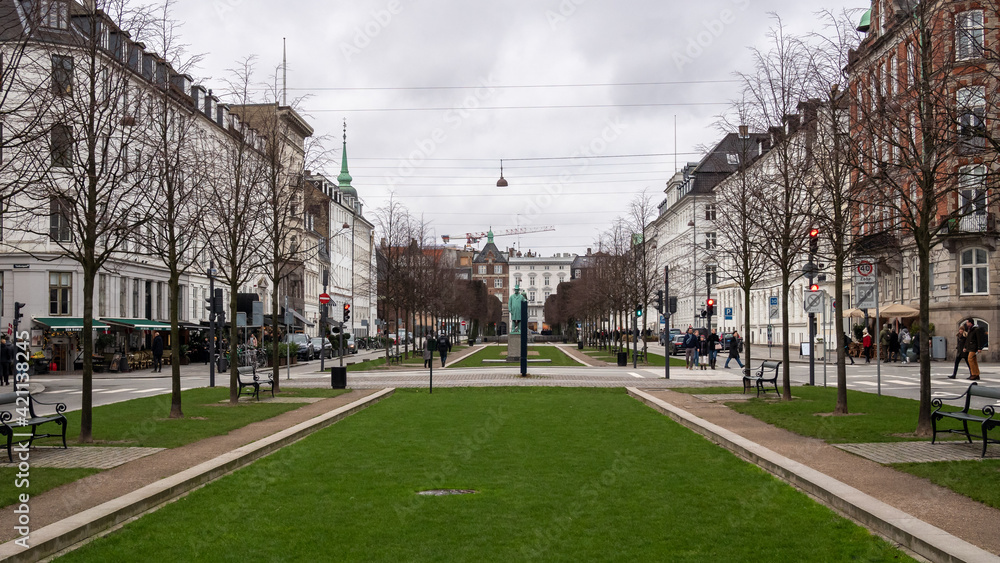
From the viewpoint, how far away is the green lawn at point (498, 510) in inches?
304

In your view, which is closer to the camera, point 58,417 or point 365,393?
point 58,417

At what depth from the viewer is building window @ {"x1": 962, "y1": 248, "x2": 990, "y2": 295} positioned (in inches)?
1825

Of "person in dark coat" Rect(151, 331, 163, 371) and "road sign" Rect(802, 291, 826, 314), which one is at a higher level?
"road sign" Rect(802, 291, 826, 314)

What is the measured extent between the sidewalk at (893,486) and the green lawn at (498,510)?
75 centimetres

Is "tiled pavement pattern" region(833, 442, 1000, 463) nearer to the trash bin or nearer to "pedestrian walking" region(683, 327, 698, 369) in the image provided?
the trash bin

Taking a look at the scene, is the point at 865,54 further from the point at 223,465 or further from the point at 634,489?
the point at 223,465

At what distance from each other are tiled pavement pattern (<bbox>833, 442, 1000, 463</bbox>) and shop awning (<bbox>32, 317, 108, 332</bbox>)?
130 ft

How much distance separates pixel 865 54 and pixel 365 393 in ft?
54.4

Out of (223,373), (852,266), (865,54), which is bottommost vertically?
(223,373)

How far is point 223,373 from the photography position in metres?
44.5

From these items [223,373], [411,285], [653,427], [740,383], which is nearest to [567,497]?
[653,427]

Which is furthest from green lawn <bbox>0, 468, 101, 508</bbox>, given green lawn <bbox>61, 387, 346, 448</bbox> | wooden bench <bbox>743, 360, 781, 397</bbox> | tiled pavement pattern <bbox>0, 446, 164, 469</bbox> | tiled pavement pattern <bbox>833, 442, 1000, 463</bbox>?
wooden bench <bbox>743, 360, 781, 397</bbox>

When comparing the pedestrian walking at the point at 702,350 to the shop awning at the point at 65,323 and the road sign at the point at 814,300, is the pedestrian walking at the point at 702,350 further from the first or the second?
the shop awning at the point at 65,323

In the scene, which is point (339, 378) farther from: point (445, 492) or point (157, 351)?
point (445, 492)
